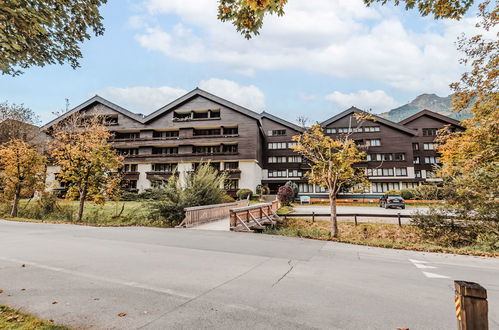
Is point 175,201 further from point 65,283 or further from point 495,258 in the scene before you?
point 495,258

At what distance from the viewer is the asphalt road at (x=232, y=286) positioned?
3822 mm

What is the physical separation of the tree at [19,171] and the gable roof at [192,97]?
17.1m

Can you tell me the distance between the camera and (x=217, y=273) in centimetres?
604

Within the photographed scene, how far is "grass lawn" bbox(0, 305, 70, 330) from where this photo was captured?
3.36 meters

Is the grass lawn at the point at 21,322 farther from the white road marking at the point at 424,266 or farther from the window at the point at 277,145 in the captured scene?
the window at the point at 277,145

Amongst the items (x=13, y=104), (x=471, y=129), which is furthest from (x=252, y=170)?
(x=13, y=104)

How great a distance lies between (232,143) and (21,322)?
3225 centimetres

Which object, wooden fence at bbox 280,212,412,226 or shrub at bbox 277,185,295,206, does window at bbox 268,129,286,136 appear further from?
wooden fence at bbox 280,212,412,226

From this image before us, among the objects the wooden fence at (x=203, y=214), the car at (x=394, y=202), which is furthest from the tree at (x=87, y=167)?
the car at (x=394, y=202)

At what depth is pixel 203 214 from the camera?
52.1 feet

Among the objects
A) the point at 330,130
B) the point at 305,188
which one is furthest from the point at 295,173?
the point at 330,130

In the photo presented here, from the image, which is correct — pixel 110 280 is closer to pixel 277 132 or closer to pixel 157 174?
pixel 157 174

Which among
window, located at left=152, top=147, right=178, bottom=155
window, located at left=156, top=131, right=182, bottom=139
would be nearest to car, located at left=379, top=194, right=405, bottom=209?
window, located at left=152, top=147, right=178, bottom=155

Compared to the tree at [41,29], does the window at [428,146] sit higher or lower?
higher
